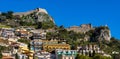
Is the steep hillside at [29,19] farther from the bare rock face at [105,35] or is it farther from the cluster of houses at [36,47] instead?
the bare rock face at [105,35]

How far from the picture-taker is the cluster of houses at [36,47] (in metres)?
80.6

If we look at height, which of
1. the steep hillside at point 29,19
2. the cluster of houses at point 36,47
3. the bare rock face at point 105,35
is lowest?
the cluster of houses at point 36,47

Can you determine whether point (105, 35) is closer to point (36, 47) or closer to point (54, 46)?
point (54, 46)

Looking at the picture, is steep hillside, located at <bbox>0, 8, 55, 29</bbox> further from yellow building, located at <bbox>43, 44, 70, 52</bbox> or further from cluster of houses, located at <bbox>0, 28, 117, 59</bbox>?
yellow building, located at <bbox>43, 44, 70, 52</bbox>

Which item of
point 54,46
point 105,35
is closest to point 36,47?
point 54,46

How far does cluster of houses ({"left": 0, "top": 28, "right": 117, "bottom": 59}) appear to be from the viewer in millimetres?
80562

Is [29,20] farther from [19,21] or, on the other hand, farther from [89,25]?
[89,25]

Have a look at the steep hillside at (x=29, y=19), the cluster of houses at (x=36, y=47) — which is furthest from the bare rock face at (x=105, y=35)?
the cluster of houses at (x=36, y=47)

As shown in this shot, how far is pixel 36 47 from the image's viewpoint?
8738 cm

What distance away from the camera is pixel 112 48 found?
94.8 m

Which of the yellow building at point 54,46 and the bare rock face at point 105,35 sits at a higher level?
the bare rock face at point 105,35

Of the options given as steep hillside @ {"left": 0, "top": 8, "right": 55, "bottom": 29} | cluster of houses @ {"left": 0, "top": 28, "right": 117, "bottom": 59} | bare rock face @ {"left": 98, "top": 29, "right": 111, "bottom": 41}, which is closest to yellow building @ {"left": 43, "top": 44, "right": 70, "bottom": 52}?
cluster of houses @ {"left": 0, "top": 28, "right": 117, "bottom": 59}

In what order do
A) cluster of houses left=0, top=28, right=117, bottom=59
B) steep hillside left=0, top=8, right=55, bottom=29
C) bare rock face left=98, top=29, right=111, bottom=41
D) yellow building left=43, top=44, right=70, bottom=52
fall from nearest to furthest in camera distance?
cluster of houses left=0, top=28, right=117, bottom=59, yellow building left=43, top=44, right=70, bottom=52, bare rock face left=98, top=29, right=111, bottom=41, steep hillside left=0, top=8, right=55, bottom=29

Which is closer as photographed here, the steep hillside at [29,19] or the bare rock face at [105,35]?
the bare rock face at [105,35]
